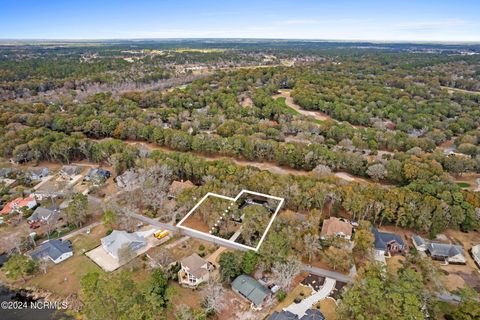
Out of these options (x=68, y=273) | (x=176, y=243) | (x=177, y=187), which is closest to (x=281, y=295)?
(x=176, y=243)

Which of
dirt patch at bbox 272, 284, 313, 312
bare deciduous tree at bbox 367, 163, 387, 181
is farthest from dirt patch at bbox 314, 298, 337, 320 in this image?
bare deciduous tree at bbox 367, 163, 387, 181

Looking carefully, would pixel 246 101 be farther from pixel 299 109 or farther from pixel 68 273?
pixel 68 273

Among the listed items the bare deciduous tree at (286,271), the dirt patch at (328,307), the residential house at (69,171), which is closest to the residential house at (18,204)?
the residential house at (69,171)

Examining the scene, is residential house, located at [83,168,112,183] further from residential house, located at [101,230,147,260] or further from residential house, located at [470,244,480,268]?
residential house, located at [470,244,480,268]

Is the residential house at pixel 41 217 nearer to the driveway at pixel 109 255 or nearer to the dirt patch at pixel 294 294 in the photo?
the driveway at pixel 109 255

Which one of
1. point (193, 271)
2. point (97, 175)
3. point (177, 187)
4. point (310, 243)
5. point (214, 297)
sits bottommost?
point (97, 175)

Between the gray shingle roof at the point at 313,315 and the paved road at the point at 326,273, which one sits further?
the paved road at the point at 326,273
